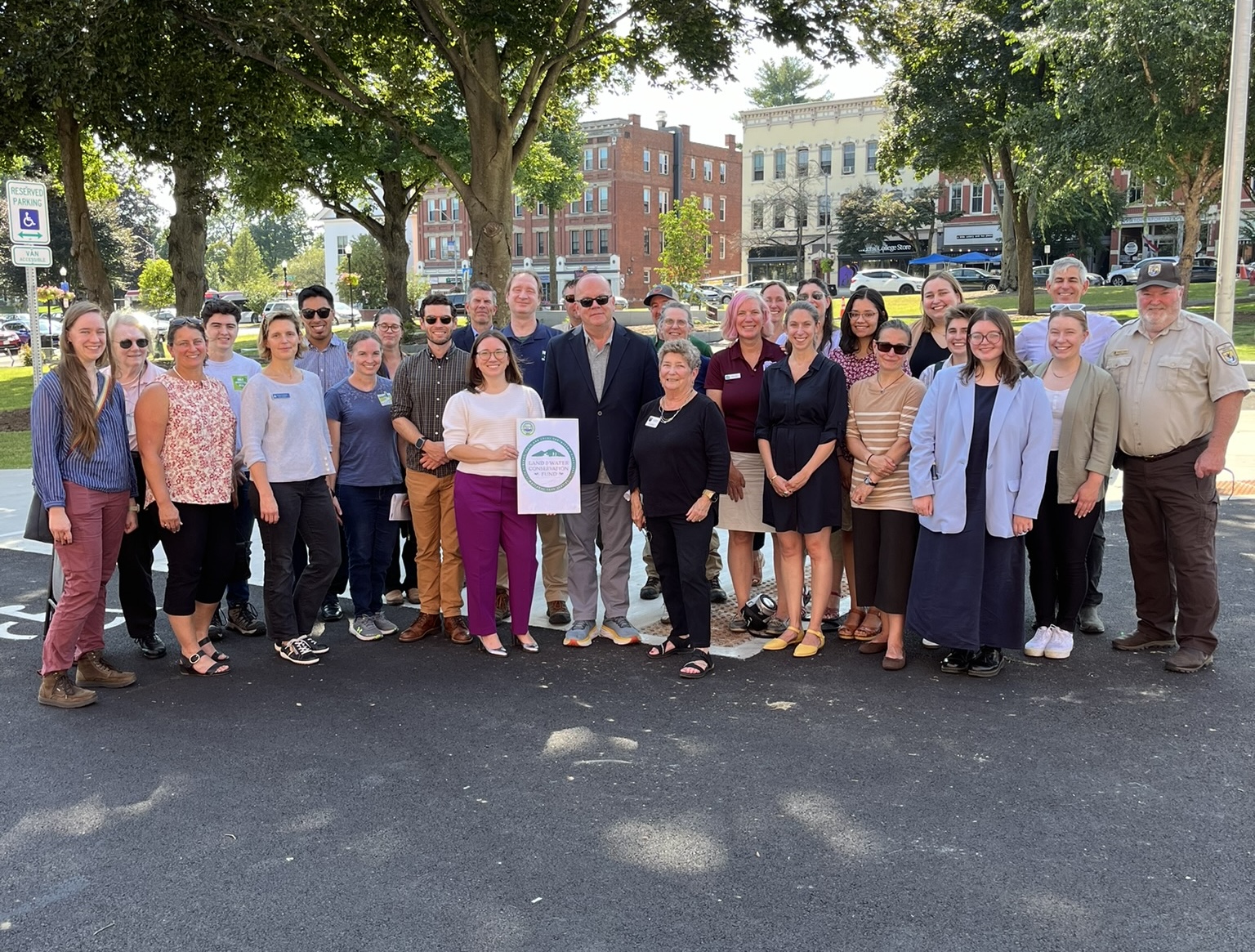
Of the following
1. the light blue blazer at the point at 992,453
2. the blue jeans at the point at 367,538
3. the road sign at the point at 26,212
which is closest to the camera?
the light blue blazer at the point at 992,453

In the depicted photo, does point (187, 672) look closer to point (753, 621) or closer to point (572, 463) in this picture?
point (572, 463)

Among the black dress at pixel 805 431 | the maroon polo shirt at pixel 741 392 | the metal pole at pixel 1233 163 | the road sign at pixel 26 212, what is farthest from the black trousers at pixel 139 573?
the metal pole at pixel 1233 163

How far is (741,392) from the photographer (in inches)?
262

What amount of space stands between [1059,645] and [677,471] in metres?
2.36

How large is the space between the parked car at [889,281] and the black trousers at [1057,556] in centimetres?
4424

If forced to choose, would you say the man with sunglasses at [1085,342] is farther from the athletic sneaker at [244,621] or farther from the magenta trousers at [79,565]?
the magenta trousers at [79,565]

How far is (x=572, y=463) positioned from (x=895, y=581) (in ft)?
6.40

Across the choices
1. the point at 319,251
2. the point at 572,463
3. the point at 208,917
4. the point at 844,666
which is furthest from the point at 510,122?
the point at 319,251

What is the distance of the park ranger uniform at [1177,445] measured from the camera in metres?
5.93

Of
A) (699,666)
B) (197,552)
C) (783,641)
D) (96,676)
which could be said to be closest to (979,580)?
(783,641)

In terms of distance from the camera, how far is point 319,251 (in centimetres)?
10162

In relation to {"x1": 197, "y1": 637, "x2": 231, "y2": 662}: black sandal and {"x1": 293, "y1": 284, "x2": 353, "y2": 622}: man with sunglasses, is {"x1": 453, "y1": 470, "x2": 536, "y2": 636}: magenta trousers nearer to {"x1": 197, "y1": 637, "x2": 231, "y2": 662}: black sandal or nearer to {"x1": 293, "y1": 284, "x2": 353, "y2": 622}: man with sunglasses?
{"x1": 293, "y1": 284, "x2": 353, "y2": 622}: man with sunglasses

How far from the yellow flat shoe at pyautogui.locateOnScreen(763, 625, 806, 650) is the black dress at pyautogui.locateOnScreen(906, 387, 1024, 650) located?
905mm

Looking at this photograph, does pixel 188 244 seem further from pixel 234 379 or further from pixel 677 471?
pixel 677 471
